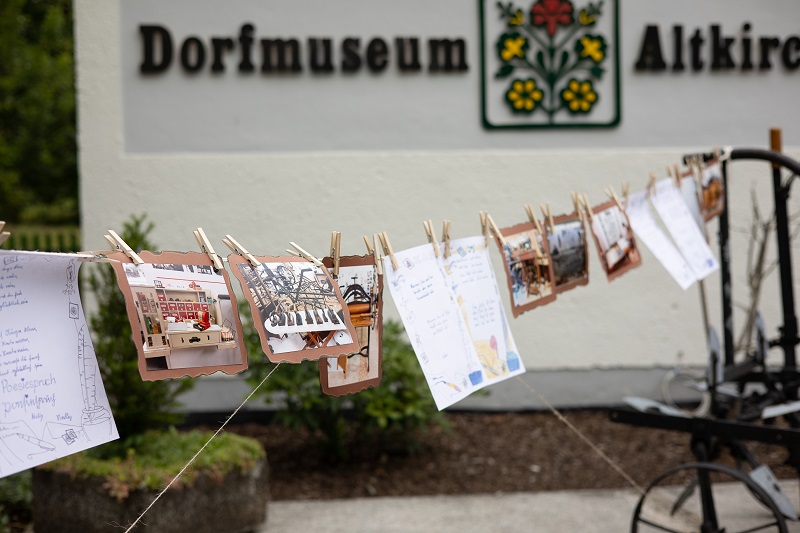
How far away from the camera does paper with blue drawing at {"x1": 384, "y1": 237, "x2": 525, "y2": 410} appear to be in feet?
9.70

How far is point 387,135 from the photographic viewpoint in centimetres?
679

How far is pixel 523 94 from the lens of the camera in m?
6.80

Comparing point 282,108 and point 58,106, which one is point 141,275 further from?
point 58,106

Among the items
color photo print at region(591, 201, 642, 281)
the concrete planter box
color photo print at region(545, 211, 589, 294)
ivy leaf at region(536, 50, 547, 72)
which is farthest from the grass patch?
ivy leaf at region(536, 50, 547, 72)

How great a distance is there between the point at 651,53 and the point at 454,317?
4677mm

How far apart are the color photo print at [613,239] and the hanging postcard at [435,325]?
3.55ft

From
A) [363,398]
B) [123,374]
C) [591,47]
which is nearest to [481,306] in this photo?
[123,374]

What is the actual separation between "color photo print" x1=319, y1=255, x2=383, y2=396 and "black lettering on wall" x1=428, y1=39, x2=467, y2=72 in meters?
4.17

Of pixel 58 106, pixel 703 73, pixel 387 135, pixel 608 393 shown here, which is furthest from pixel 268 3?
pixel 58 106

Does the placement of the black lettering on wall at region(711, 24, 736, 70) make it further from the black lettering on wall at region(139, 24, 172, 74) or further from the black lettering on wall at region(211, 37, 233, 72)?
the black lettering on wall at region(139, 24, 172, 74)

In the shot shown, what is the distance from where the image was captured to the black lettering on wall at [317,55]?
21.7ft

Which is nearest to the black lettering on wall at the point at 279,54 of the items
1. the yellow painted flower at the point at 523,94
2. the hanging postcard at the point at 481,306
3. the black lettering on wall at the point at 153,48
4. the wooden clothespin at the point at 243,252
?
the black lettering on wall at the point at 153,48

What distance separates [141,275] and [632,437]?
512 centimetres

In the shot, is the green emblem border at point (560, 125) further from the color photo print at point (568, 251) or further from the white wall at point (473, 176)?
the color photo print at point (568, 251)
